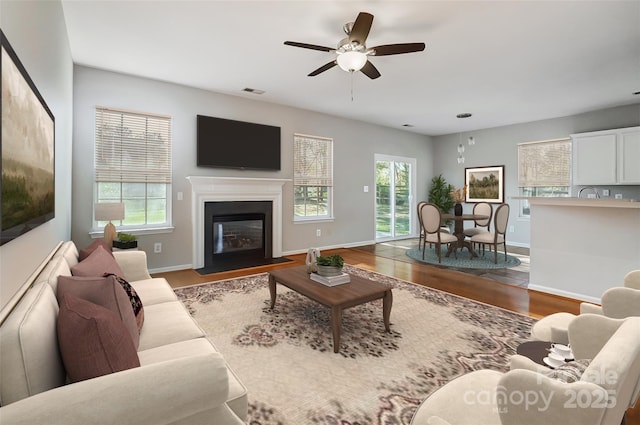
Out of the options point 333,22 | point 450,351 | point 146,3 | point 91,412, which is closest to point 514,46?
point 333,22

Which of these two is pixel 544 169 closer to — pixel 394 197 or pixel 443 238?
pixel 443 238

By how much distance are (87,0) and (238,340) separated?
10.3ft

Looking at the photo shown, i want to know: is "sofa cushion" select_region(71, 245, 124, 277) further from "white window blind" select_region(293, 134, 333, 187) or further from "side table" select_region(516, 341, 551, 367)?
"white window blind" select_region(293, 134, 333, 187)

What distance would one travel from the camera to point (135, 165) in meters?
4.29

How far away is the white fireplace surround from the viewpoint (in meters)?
4.71

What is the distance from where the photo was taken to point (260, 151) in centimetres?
534

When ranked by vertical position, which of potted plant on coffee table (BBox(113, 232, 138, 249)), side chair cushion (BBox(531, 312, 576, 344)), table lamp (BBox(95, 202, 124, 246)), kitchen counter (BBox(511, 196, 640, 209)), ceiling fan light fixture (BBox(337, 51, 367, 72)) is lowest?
side chair cushion (BBox(531, 312, 576, 344))

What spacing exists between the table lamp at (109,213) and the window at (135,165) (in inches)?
20.8

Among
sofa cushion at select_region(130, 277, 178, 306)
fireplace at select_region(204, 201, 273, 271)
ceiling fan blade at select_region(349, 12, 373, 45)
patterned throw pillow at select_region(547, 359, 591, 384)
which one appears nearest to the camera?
patterned throw pillow at select_region(547, 359, 591, 384)

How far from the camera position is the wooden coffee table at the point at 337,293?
230cm

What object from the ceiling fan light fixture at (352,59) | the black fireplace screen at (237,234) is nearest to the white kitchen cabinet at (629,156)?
the ceiling fan light fixture at (352,59)

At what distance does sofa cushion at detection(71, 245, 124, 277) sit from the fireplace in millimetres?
2734

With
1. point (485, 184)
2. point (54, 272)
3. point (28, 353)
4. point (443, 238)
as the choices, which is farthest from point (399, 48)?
point (485, 184)

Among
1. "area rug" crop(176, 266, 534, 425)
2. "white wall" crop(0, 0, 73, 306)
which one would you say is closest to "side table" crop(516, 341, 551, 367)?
"area rug" crop(176, 266, 534, 425)
